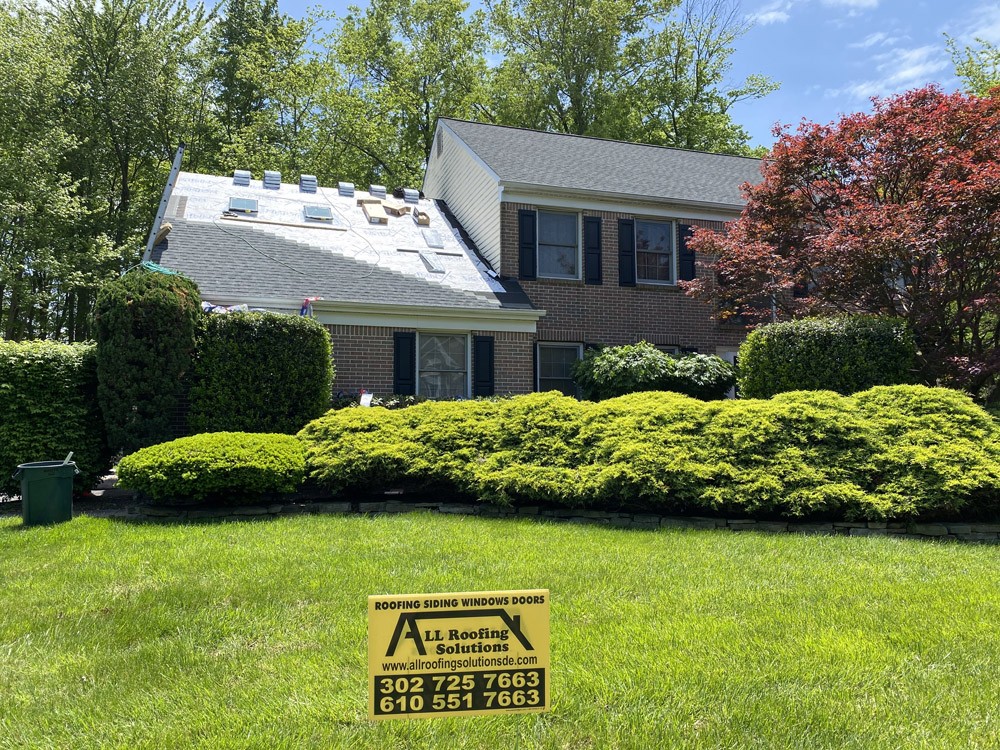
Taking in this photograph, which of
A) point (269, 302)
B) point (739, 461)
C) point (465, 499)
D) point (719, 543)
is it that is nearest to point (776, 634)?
point (719, 543)

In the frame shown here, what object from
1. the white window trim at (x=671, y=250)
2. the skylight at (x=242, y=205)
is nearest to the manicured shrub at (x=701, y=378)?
the white window trim at (x=671, y=250)

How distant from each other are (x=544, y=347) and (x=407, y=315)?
3.57 m

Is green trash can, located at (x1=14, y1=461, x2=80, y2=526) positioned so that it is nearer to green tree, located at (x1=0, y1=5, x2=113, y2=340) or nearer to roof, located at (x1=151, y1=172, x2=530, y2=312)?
roof, located at (x1=151, y1=172, x2=530, y2=312)

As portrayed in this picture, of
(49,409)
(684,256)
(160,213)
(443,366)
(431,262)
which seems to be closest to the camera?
(49,409)

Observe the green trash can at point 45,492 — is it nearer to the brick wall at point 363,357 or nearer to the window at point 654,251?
the brick wall at point 363,357

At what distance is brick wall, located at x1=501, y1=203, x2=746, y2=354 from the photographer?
14.8m

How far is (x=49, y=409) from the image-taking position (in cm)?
828

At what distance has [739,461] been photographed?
7.12 metres

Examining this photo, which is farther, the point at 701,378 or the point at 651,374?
the point at 701,378

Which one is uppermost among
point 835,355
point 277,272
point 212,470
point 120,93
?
point 120,93

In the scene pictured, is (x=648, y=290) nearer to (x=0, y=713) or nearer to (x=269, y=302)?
(x=269, y=302)

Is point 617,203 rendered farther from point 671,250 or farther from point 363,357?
point 363,357

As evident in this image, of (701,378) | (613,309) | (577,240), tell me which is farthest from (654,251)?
(701,378)

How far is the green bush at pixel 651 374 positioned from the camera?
40.7 feet
